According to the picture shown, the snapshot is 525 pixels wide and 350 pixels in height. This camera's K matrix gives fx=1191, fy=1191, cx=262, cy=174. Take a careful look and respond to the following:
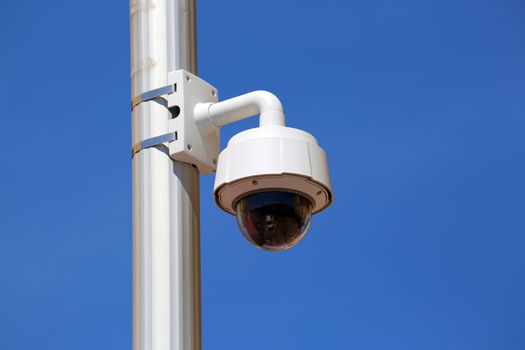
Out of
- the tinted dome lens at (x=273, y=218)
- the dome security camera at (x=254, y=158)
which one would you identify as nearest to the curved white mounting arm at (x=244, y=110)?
the dome security camera at (x=254, y=158)

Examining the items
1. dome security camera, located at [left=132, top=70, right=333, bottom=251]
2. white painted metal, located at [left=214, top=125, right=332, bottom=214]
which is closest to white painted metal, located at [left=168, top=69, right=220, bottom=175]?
dome security camera, located at [left=132, top=70, right=333, bottom=251]

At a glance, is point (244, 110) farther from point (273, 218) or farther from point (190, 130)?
point (273, 218)

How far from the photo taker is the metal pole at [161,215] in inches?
130

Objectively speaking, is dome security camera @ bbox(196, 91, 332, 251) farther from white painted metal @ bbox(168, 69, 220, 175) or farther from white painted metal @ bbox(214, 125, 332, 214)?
white painted metal @ bbox(168, 69, 220, 175)

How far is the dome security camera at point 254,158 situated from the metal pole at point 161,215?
0.16 ft

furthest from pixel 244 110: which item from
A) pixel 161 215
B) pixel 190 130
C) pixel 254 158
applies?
pixel 161 215

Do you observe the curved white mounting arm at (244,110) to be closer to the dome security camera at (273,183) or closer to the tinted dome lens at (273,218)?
Result: the dome security camera at (273,183)

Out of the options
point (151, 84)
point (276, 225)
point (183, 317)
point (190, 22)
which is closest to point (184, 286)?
point (183, 317)

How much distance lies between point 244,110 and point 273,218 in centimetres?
Result: 36

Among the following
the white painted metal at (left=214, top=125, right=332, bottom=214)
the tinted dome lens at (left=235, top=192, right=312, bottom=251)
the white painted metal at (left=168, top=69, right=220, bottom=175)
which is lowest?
the tinted dome lens at (left=235, top=192, right=312, bottom=251)

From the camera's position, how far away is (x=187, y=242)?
3.41 m

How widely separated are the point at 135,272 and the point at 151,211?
18 centimetres

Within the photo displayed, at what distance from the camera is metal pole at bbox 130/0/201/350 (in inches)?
130

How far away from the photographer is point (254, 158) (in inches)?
129
